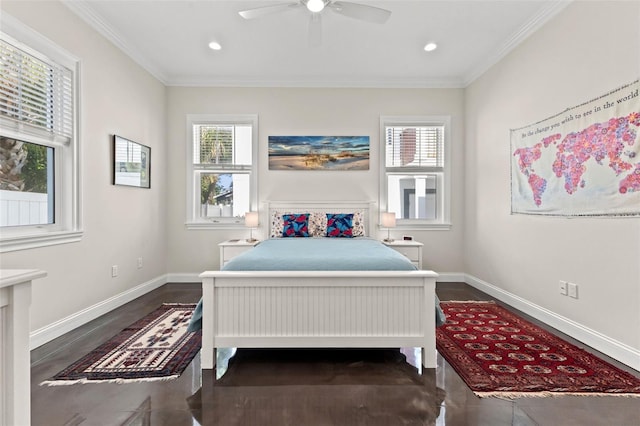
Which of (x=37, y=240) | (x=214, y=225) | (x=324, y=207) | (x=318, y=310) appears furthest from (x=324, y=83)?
(x=37, y=240)

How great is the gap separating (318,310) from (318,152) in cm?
267

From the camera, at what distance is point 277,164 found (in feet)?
14.0

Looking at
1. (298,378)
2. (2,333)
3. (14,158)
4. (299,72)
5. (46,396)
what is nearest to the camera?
(2,333)

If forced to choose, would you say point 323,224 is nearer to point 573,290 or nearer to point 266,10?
point 266,10

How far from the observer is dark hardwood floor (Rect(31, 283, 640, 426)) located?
152 cm

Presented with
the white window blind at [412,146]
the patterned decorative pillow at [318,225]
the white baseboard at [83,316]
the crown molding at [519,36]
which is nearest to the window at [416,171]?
the white window blind at [412,146]

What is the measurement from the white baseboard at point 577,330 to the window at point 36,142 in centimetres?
411

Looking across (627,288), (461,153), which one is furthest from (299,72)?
(627,288)

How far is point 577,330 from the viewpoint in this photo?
2434 millimetres

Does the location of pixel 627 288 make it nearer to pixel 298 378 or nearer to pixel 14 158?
pixel 298 378

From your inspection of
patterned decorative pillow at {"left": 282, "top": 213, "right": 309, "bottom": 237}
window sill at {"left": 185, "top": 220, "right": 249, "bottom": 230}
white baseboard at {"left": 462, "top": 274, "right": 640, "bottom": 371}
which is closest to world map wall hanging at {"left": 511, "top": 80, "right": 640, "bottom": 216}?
white baseboard at {"left": 462, "top": 274, "right": 640, "bottom": 371}

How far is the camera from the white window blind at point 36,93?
6.95 feet

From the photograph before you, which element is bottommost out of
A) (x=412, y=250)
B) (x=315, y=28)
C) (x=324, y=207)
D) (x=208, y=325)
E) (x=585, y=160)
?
(x=208, y=325)

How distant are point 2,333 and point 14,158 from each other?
1.96m
